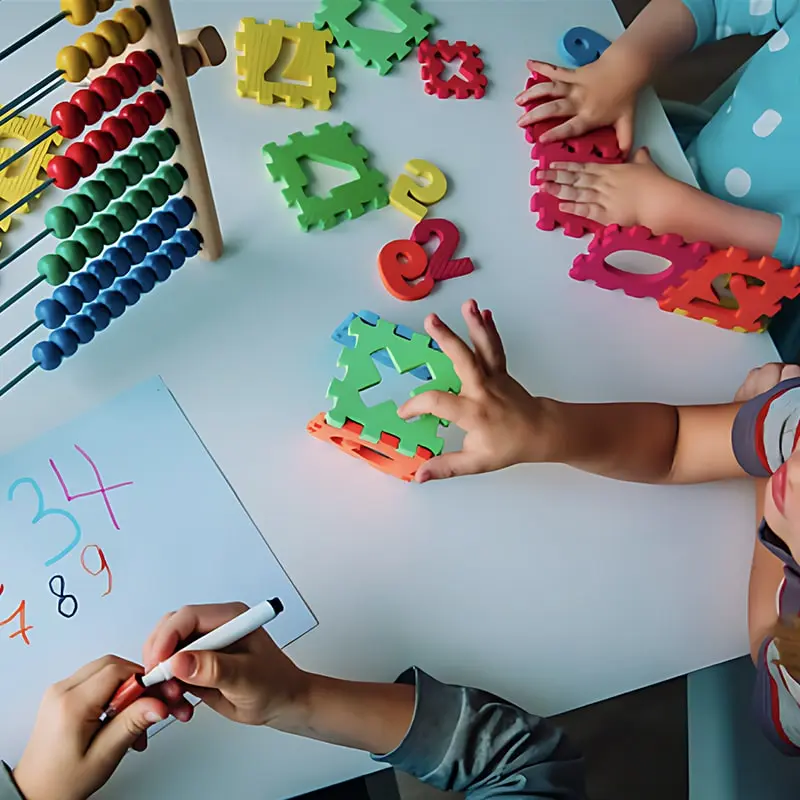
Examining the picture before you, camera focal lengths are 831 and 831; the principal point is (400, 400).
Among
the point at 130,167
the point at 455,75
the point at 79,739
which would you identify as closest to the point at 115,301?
the point at 130,167

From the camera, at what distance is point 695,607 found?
0.63 meters

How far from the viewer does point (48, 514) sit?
1.96 feet

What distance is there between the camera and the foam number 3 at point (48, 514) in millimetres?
584

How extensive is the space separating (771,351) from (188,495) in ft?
1.71

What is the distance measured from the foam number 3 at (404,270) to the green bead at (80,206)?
0.24 meters

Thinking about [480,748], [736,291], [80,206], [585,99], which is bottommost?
[480,748]

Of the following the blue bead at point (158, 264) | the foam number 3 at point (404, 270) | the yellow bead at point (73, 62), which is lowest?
the foam number 3 at point (404, 270)

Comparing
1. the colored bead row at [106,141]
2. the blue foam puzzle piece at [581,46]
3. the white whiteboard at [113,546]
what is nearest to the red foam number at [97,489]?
the white whiteboard at [113,546]

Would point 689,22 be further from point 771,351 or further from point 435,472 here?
point 435,472

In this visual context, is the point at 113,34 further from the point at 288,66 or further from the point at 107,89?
the point at 288,66

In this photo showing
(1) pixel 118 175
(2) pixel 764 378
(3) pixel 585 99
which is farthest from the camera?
(3) pixel 585 99

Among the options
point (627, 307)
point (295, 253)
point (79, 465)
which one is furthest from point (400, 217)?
point (79, 465)

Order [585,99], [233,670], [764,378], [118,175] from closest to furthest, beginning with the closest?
[233,670], [118,175], [764,378], [585,99]

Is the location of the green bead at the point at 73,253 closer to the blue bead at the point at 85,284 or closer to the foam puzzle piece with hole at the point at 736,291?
the blue bead at the point at 85,284
